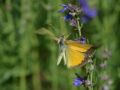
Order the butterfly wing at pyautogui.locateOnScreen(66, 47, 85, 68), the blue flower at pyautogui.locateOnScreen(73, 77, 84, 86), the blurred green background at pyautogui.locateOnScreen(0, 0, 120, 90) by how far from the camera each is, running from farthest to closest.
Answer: the blurred green background at pyautogui.locateOnScreen(0, 0, 120, 90)
the blue flower at pyautogui.locateOnScreen(73, 77, 84, 86)
the butterfly wing at pyautogui.locateOnScreen(66, 47, 85, 68)

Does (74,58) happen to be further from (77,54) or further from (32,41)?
(32,41)

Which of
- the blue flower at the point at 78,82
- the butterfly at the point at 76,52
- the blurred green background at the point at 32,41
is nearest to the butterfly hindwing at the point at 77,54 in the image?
the butterfly at the point at 76,52

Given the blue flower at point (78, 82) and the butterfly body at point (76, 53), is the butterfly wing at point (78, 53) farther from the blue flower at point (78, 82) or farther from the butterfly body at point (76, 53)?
the blue flower at point (78, 82)

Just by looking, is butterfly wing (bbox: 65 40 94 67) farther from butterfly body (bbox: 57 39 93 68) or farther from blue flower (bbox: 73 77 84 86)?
blue flower (bbox: 73 77 84 86)

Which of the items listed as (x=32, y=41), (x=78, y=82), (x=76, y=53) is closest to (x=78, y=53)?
(x=76, y=53)

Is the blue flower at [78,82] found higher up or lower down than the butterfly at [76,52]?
lower down

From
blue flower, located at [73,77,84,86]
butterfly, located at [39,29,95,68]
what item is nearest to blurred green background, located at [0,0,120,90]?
blue flower, located at [73,77,84,86]

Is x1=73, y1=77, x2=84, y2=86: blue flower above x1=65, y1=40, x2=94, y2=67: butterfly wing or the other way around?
the other way around

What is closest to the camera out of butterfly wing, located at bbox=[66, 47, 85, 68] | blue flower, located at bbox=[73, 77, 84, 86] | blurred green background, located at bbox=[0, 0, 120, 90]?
butterfly wing, located at bbox=[66, 47, 85, 68]

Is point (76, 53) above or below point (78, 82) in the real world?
above
